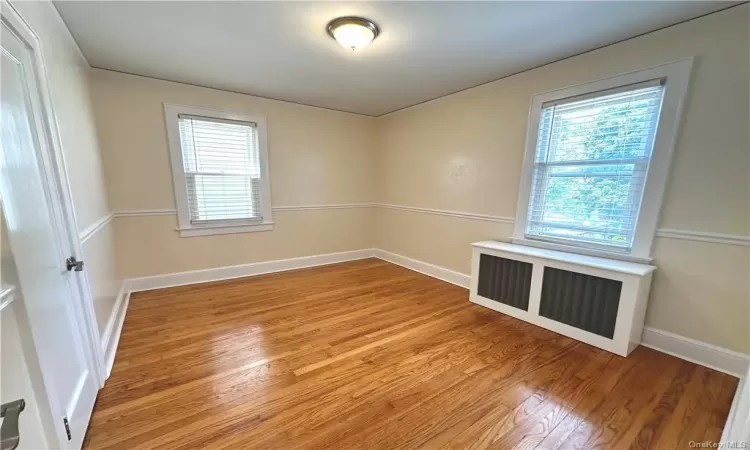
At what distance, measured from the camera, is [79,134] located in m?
2.07

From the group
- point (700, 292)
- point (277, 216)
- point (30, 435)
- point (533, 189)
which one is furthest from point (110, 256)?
point (700, 292)

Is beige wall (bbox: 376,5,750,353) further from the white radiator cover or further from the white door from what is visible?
the white door

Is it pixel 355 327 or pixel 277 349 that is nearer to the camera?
pixel 277 349

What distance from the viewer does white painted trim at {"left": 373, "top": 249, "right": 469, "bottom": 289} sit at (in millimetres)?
3551

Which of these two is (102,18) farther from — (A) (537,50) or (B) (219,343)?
(A) (537,50)

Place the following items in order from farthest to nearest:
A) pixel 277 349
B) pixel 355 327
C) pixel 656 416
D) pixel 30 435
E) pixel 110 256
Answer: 1. pixel 110 256
2. pixel 355 327
3. pixel 277 349
4. pixel 656 416
5. pixel 30 435

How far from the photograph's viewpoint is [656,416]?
1.58 meters

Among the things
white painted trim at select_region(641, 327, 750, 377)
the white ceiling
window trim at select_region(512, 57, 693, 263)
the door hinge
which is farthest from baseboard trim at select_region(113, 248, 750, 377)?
the white ceiling

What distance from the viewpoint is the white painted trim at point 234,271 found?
3.27m

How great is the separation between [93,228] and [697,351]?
173 inches

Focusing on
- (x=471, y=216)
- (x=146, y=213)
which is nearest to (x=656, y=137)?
(x=471, y=216)

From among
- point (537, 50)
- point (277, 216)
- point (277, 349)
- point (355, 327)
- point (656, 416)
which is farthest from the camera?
point (277, 216)

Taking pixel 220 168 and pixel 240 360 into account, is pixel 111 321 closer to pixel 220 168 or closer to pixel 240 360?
pixel 240 360

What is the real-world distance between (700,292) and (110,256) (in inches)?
188
